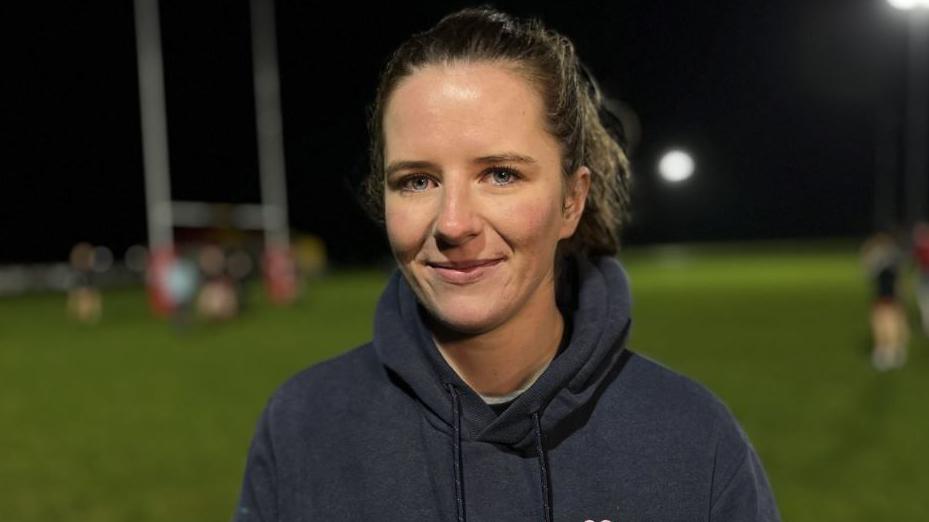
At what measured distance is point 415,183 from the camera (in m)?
1.60

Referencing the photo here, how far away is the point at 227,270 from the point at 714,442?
59.7 ft

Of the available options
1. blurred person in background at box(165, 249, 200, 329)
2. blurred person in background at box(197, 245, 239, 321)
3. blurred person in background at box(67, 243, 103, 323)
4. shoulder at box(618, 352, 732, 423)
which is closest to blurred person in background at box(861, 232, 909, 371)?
shoulder at box(618, 352, 732, 423)

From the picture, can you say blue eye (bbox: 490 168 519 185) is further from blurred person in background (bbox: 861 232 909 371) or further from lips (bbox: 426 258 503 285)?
blurred person in background (bbox: 861 232 909 371)

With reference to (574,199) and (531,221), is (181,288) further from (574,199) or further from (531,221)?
(531,221)

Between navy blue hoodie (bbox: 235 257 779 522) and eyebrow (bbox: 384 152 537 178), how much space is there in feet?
1.22

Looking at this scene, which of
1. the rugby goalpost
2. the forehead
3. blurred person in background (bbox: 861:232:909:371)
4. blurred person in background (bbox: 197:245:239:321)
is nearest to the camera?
the forehead

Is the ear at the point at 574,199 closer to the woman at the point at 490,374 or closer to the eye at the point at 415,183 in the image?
the woman at the point at 490,374

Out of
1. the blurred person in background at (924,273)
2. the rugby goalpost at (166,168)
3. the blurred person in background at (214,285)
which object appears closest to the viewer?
the blurred person in background at (924,273)

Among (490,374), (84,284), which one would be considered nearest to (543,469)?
(490,374)

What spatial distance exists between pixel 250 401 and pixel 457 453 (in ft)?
25.6

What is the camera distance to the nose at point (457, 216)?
1.53 metres

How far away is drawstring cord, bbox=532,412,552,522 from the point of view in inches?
63.5

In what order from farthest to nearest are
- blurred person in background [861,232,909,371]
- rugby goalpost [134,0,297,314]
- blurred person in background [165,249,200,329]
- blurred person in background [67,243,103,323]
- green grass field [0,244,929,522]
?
rugby goalpost [134,0,297,314] < blurred person in background [67,243,103,323] < blurred person in background [165,249,200,329] < blurred person in background [861,232,909,371] < green grass field [0,244,929,522]

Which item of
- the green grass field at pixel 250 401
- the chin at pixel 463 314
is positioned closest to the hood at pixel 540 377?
the chin at pixel 463 314
